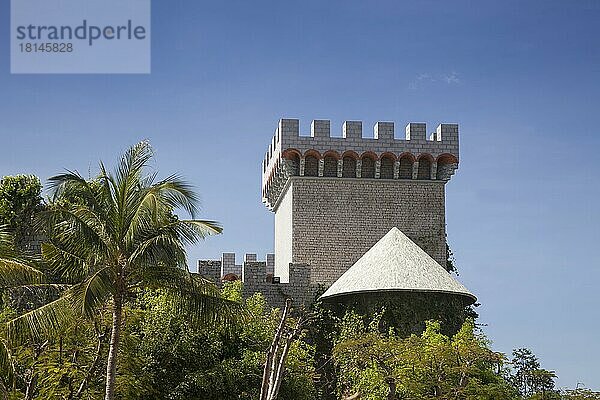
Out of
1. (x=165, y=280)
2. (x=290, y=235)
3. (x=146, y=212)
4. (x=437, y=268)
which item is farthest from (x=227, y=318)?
(x=290, y=235)

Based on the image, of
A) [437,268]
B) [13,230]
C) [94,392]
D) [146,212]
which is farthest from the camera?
[13,230]

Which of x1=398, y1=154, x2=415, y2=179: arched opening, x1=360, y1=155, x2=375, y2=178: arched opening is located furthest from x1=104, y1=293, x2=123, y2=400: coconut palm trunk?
x1=398, y1=154, x2=415, y2=179: arched opening

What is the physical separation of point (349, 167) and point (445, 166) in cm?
291

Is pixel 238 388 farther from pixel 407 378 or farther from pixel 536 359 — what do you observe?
pixel 536 359

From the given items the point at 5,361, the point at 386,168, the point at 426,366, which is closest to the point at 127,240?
the point at 5,361

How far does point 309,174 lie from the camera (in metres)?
27.9

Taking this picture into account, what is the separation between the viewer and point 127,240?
58.3 ft

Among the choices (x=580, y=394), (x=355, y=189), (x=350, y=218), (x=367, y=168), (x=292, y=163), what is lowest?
(x=580, y=394)

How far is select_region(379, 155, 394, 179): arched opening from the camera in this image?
2827 centimetres

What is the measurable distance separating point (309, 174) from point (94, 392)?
1026 centimetres

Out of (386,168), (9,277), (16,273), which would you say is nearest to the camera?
(16,273)

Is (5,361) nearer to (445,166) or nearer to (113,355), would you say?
(113,355)

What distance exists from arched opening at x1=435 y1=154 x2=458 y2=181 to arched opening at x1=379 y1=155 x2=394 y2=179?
4.60 ft

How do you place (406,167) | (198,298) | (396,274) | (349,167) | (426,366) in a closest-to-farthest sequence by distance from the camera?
(198,298) < (426,366) < (396,274) < (349,167) < (406,167)
